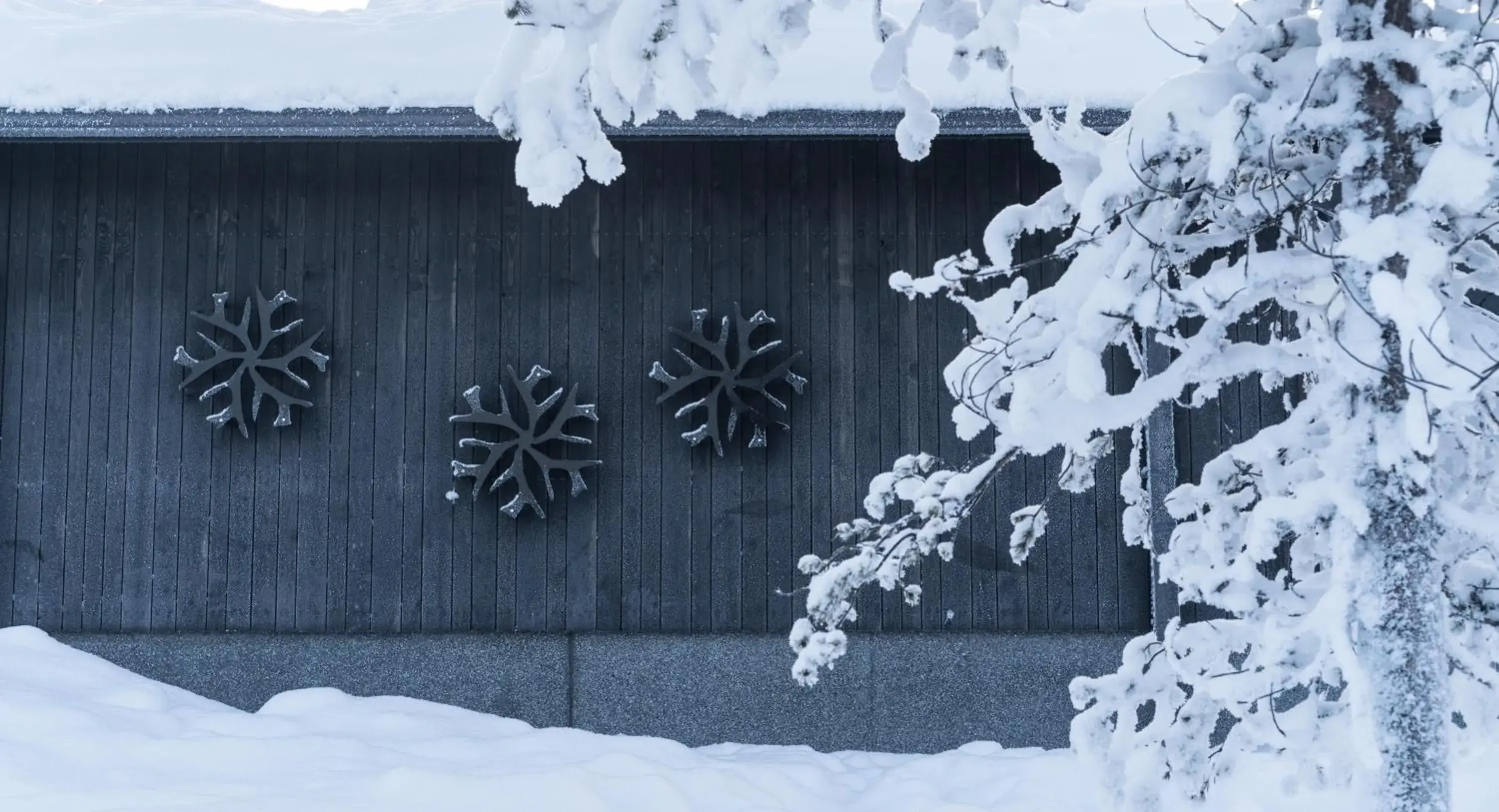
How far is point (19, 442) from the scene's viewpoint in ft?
18.7

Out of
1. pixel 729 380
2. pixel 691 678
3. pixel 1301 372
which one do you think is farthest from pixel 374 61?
pixel 1301 372

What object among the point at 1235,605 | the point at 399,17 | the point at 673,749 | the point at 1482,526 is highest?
the point at 399,17

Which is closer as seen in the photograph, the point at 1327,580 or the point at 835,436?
the point at 1327,580

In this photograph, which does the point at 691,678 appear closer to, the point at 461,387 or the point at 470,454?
the point at 470,454

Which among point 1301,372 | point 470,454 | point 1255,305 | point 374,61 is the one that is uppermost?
point 374,61

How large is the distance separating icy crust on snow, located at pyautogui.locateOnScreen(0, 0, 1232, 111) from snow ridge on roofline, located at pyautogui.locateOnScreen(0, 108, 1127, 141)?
42 millimetres

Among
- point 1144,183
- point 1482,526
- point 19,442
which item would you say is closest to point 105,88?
point 19,442

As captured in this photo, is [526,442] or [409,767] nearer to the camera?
[409,767]

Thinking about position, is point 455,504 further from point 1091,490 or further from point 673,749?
point 1091,490

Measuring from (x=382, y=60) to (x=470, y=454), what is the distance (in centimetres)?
208

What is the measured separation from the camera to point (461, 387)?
5.68 m

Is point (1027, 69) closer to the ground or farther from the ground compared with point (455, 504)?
farther from the ground

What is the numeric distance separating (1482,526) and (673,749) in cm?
358

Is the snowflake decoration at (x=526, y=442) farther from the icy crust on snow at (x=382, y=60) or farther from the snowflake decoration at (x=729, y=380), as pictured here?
the icy crust on snow at (x=382, y=60)
